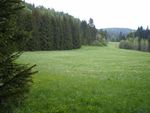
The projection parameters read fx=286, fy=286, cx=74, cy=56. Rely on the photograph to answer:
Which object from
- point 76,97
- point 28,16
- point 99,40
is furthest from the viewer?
point 99,40

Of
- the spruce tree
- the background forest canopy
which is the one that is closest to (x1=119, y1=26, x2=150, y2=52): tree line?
the background forest canopy

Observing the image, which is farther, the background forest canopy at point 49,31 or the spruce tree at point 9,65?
the background forest canopy at point 49,31

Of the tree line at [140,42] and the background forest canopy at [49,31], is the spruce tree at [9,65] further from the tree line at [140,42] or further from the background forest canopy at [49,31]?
the tree line at [140,42]

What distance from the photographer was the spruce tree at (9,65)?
25.3ft

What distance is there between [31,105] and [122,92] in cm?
622

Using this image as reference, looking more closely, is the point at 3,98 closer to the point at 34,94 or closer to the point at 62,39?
the point at 34,94

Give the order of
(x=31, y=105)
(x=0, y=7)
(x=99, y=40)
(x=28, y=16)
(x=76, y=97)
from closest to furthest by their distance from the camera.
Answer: (x=0, y=7), (x=31, y=105), (x=76, y=97), (x=28, y=16), (x=99, y=40)

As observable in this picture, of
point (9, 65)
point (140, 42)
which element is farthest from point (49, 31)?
point (9, 65)

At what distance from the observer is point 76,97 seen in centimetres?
1351

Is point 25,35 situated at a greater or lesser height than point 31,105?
greater

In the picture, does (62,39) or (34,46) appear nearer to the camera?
(34,46)

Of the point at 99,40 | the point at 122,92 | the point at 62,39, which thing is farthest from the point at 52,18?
Result: the point at 122,92

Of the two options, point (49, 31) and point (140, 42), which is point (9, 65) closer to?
point (49, 31)

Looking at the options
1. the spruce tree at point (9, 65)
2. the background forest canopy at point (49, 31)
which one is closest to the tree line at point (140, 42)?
the background forest canopy at point (49, 31)
